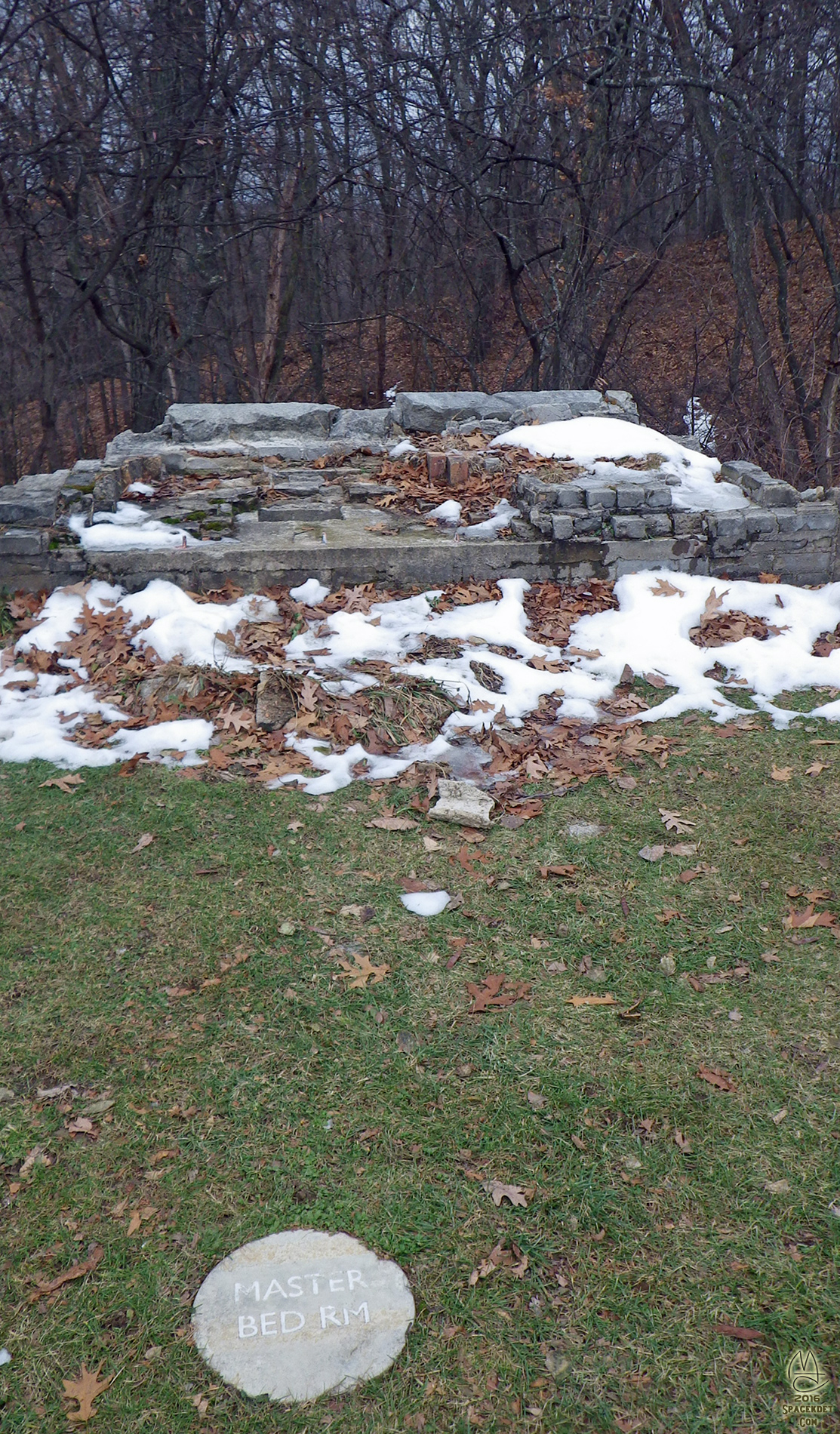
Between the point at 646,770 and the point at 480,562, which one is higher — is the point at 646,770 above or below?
below

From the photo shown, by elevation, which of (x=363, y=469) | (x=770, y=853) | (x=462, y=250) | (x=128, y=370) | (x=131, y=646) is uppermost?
(x=462, y=250)

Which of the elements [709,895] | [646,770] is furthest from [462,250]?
[709,895]

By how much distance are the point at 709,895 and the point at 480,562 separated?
11.0 ft

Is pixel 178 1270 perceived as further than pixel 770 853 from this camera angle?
No

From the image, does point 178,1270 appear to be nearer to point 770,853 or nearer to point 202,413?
point 770,853

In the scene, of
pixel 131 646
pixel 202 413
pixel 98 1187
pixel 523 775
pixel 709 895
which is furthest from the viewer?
pixel 202 413

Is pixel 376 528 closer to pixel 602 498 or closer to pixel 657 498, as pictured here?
pixel 602 498

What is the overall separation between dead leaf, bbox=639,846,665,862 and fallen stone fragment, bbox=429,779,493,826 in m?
0.71

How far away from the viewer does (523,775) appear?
4918 mm

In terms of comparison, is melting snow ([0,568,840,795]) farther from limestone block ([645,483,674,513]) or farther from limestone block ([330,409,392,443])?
limestone block ([330,409,392,443])

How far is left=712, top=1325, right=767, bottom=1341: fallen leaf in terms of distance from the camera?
2.39 metres

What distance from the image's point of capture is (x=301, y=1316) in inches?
97.2

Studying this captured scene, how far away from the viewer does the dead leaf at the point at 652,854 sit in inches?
168

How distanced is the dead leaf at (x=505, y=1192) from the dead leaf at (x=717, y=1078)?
2.44 ft
